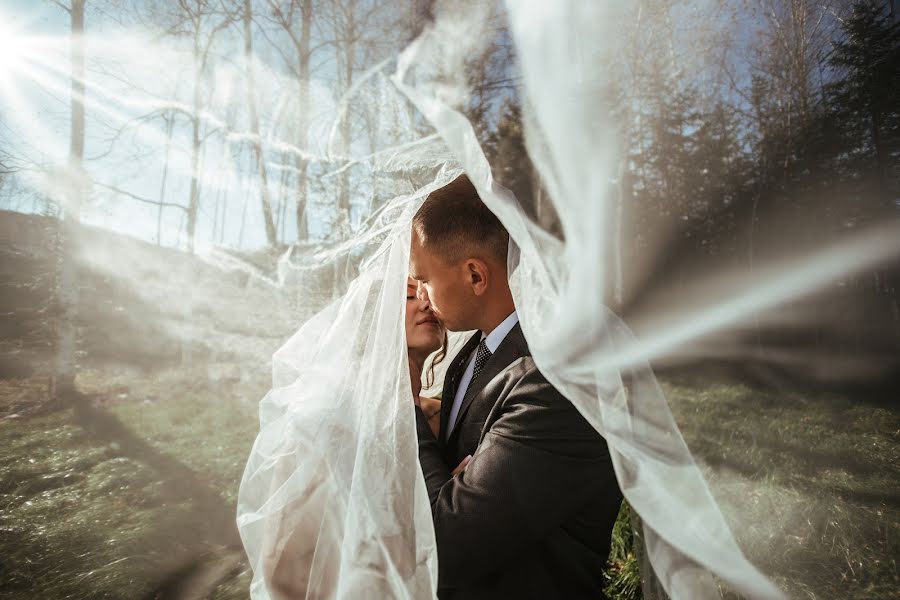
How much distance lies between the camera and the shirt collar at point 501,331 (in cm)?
147

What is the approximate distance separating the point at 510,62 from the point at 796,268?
179cm

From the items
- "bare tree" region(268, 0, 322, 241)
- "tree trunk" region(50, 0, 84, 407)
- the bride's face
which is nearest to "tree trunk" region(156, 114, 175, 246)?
"tree trunk" region(50, 0, 84, 407)

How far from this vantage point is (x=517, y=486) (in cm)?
106

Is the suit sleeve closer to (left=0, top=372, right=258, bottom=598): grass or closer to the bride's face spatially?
the bride's face

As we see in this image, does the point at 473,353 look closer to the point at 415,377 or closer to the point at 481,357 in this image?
the point at 481,357

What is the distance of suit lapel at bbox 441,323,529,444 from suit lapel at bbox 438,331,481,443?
0.53 ft

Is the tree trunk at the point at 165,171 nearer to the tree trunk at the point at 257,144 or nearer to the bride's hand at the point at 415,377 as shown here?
the tree trunk at the point at 257,144

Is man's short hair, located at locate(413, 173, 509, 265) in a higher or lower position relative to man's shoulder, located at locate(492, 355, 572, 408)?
higher

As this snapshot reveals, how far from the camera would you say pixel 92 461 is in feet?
9.57

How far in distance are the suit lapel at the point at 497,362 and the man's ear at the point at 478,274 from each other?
0.64 feet

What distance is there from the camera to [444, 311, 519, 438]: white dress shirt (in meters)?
1.48

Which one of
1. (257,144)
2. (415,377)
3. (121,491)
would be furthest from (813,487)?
(121,491)

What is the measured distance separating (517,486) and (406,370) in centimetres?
50

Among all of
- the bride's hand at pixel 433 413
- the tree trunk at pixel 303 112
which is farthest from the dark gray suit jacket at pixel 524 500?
the tree trunk at pixel 303 112
